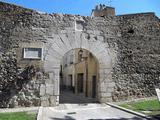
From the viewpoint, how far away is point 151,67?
12.1 metres

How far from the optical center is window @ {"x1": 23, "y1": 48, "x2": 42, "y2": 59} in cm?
1029

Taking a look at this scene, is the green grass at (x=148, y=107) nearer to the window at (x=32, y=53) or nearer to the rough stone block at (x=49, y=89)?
the rough stone block at (x=49, y=89)

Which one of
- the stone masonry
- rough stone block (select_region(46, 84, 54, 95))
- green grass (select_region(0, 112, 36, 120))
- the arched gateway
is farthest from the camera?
the arched gateway

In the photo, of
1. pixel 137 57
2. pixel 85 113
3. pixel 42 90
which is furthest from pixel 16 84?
pixel 137 57

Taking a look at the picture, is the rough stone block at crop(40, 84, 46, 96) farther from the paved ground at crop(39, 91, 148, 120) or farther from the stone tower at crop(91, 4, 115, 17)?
the stone tower at crop(91, 4, 115, 17)

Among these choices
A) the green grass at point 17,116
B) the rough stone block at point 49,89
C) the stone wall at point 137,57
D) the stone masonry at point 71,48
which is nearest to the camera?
the green grass at point 17,116

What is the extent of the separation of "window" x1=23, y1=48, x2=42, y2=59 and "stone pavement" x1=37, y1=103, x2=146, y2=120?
6.47 feet

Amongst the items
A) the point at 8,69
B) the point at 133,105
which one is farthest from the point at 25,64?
the point at 133,105

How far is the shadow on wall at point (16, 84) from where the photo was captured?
392 inches

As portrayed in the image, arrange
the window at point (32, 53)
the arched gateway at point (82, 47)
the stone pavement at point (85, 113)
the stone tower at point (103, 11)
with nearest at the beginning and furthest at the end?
1. the stone pavement at point (85, 113)
2. the window at point (32, 53)
3. the arched gateway at point (82, 47)
4. the stone tower at point (103, 11)

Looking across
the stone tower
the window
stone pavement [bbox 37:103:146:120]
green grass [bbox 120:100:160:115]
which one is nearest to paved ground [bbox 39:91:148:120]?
stone pavement [bbox 37:103:146:120]

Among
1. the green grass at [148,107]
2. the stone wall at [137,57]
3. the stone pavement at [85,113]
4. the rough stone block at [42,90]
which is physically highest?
the stone wall at [137,57]

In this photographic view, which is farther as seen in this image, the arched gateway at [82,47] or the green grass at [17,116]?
the arched gateway at [82,47]

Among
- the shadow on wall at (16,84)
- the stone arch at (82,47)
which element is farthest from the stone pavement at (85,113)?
the stone arch at (82,47)
